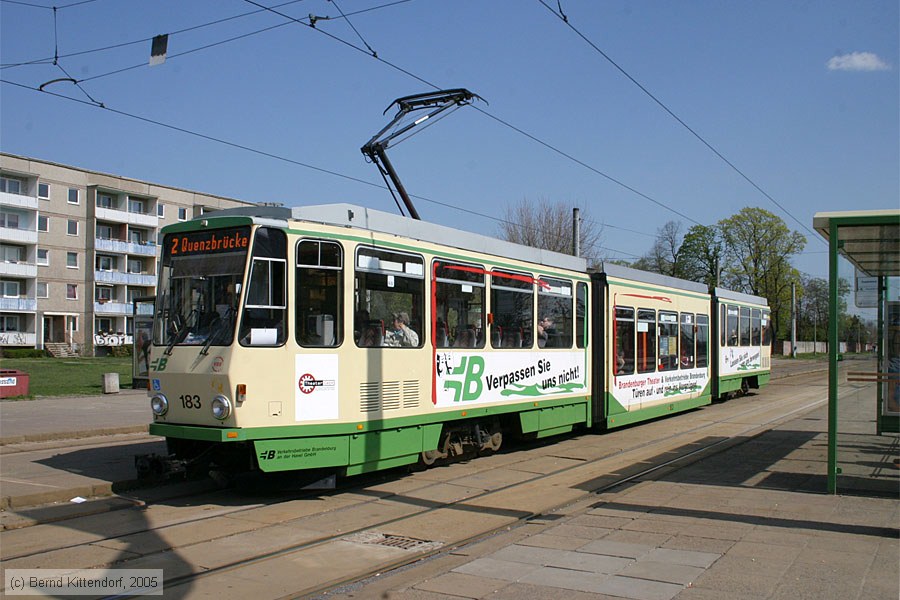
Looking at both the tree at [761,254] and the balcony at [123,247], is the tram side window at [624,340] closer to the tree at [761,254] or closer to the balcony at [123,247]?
the tree at [761,254]

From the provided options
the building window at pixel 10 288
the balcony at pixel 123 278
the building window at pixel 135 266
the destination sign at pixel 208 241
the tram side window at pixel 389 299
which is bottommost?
the tram side window at pixel 389 299

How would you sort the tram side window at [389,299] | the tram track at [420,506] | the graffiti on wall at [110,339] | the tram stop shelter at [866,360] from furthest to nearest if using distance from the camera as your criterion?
1. the graffiti on wall at [110,339]
2. the tram side window at [389,299]
3. the tram stop shelter at [866,360]
4. the tram track at [420,506]

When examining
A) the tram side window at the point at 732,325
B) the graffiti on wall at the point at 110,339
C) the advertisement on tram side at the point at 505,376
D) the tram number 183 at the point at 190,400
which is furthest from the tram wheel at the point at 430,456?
the graffiti on wall at the point at 110,339

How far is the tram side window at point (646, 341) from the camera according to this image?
16828mm

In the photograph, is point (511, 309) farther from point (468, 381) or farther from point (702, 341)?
point (702, 341)

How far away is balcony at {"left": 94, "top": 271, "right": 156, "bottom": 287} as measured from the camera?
64125 millimetres

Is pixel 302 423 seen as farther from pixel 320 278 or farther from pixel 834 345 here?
pixel 834 345

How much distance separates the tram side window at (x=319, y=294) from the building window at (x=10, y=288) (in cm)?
5915

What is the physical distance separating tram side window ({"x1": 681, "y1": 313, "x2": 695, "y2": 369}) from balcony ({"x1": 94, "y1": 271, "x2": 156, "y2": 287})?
53580 millimetres

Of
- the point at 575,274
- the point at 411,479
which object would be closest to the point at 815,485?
the point at 411,479

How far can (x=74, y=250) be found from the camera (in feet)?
207

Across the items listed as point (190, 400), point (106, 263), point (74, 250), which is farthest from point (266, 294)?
point (106, 263)

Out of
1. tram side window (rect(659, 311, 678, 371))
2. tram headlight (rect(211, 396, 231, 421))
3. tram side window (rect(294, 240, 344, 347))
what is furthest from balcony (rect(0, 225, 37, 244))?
tram headlight (rect(211, 396, 231, 421))

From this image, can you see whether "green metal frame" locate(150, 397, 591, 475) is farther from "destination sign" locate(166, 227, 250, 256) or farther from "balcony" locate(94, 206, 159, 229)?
"balcony" locate(94, 206, 159, 229)
